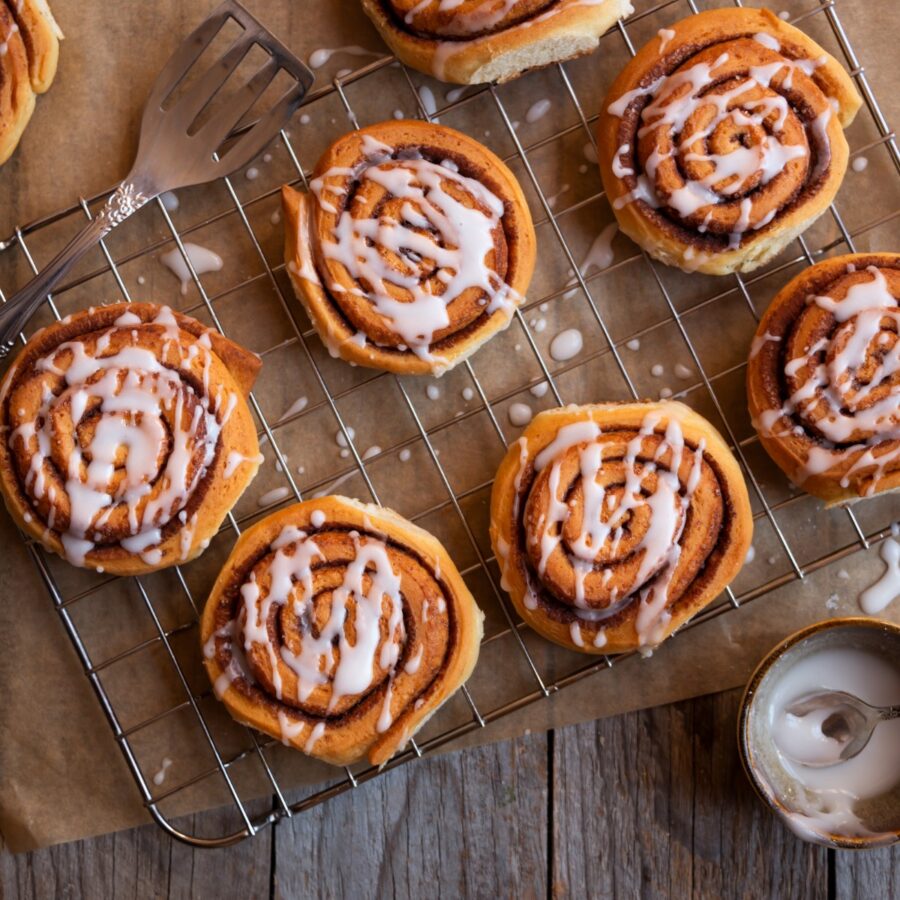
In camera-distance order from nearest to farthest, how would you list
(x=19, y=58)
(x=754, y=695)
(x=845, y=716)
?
(x=754, y=695) < (x=845, y=716) < (x=19, y=58)

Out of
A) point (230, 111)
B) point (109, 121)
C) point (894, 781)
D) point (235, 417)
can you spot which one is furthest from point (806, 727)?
point (109, 121)

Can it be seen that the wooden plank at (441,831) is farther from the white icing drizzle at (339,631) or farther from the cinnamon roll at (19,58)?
the cinnamon roll at (19,58)

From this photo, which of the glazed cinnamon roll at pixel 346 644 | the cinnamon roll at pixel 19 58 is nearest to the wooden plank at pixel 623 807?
the glazed cinnamon roll at pixel 346 644

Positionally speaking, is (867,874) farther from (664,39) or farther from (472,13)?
(472,13)

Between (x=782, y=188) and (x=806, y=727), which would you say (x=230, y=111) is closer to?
(x=782, y=188)

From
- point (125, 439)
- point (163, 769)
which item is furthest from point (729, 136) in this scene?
point (163, 769)

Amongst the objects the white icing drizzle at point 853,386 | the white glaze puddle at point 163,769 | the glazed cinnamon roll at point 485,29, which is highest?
the glazed cinnamon roll at point 485,29

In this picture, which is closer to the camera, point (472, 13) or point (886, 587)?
point (472, 13)
